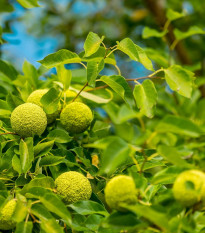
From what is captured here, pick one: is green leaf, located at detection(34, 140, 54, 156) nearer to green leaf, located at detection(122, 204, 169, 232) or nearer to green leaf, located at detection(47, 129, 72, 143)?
green leaf, located at detection(47, 129, 72, 143)

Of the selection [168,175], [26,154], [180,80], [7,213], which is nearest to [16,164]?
[26,154]

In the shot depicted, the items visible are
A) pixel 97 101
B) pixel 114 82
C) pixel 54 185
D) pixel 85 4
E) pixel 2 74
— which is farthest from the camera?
pixel 85 4

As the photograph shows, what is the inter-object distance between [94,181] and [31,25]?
4.44 m

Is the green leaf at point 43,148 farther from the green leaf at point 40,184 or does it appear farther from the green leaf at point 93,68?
the green leaf at point 93,68

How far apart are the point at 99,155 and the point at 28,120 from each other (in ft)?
1.00

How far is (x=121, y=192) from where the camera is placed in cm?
90

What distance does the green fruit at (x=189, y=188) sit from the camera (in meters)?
0.85

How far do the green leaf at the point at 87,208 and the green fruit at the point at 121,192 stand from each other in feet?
0.58

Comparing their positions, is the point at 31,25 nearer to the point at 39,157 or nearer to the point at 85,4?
the point at 85,4

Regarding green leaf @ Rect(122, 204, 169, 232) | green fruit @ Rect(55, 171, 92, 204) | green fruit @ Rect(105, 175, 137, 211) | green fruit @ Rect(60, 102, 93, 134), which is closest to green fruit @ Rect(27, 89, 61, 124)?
green fruit @ Rect(60, 102, 93, 134)

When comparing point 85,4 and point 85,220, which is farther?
point 85,4

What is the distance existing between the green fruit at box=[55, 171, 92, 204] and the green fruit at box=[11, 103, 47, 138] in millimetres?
196

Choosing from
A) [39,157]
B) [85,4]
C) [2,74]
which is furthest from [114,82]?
[85,4]

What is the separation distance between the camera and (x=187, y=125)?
0.85 m
